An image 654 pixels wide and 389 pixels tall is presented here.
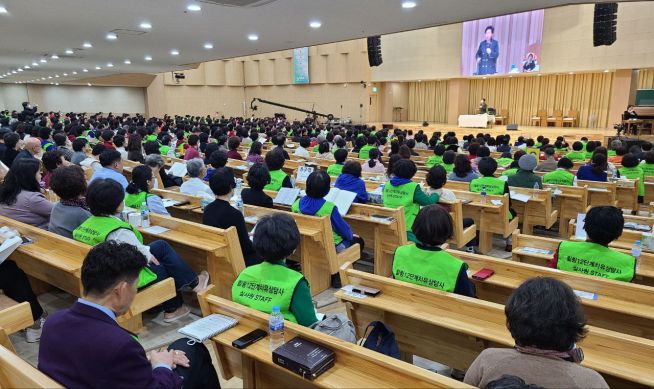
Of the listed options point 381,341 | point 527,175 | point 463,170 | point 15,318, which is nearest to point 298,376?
point 381,341

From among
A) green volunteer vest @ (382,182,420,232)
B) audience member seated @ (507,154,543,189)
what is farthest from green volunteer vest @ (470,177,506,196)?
green volunteer vest @ (382,182,420,232)

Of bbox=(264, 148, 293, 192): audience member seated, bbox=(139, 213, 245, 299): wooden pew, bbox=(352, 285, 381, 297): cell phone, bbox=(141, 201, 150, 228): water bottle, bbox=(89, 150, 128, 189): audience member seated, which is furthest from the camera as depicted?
bbox=(264, 148, 293, 192): audience member seated

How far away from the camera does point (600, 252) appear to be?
9.77 feet

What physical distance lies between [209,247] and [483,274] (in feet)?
7.14

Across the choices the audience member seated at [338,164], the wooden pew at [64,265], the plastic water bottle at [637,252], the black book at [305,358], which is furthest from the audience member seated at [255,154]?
the black book at [305,358]

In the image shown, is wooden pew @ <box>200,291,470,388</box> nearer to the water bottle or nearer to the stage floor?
the water bottle

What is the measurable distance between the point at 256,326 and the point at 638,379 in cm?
174

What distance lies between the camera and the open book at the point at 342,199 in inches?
185

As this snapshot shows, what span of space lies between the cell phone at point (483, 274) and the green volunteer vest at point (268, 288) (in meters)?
1.38

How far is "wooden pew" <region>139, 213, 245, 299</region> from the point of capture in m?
3.74

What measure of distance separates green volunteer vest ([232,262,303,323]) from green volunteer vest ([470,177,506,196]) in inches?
155

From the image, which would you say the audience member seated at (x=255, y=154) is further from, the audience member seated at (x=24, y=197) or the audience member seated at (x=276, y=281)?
the audience member seated at (x=276, y=281)

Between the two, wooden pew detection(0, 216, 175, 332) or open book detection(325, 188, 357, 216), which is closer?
wooden pew detection(0, 216, 175, 332)

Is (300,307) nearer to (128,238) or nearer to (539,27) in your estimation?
(128,238)
